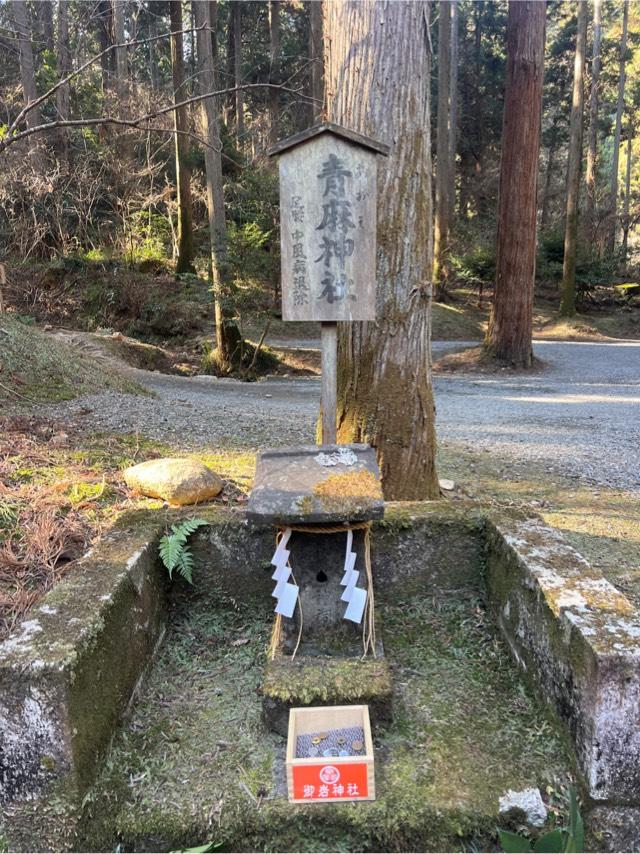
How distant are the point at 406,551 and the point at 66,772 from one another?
1.59 m

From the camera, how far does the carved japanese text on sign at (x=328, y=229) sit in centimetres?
256

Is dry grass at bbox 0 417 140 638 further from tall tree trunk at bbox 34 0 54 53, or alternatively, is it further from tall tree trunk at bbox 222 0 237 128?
tall tree trunk at bbox 222 0 237 128

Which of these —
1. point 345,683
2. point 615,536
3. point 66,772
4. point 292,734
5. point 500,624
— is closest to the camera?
point 66,772

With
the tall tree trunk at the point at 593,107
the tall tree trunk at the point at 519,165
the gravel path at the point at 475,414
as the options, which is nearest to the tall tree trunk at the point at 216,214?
the gravel path at the point at 475,414

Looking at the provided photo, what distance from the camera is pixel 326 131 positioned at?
2.51m

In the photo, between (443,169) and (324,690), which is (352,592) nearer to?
(324,690)

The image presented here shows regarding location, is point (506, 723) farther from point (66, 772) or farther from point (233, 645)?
point (66, 772)

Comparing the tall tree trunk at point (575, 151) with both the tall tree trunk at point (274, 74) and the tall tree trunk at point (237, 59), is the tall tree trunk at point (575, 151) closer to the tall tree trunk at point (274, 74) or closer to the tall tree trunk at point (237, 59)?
the tall tree trunk at point (274, 74)

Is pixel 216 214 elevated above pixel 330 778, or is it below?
above

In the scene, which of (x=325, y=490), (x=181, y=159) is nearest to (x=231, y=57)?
(x=181, y=159)

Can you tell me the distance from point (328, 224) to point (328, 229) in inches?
0.8

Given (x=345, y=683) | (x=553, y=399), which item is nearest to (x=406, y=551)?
(x=345, y=683)

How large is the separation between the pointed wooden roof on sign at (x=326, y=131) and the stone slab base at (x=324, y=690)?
197 cm

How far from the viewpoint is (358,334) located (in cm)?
345
